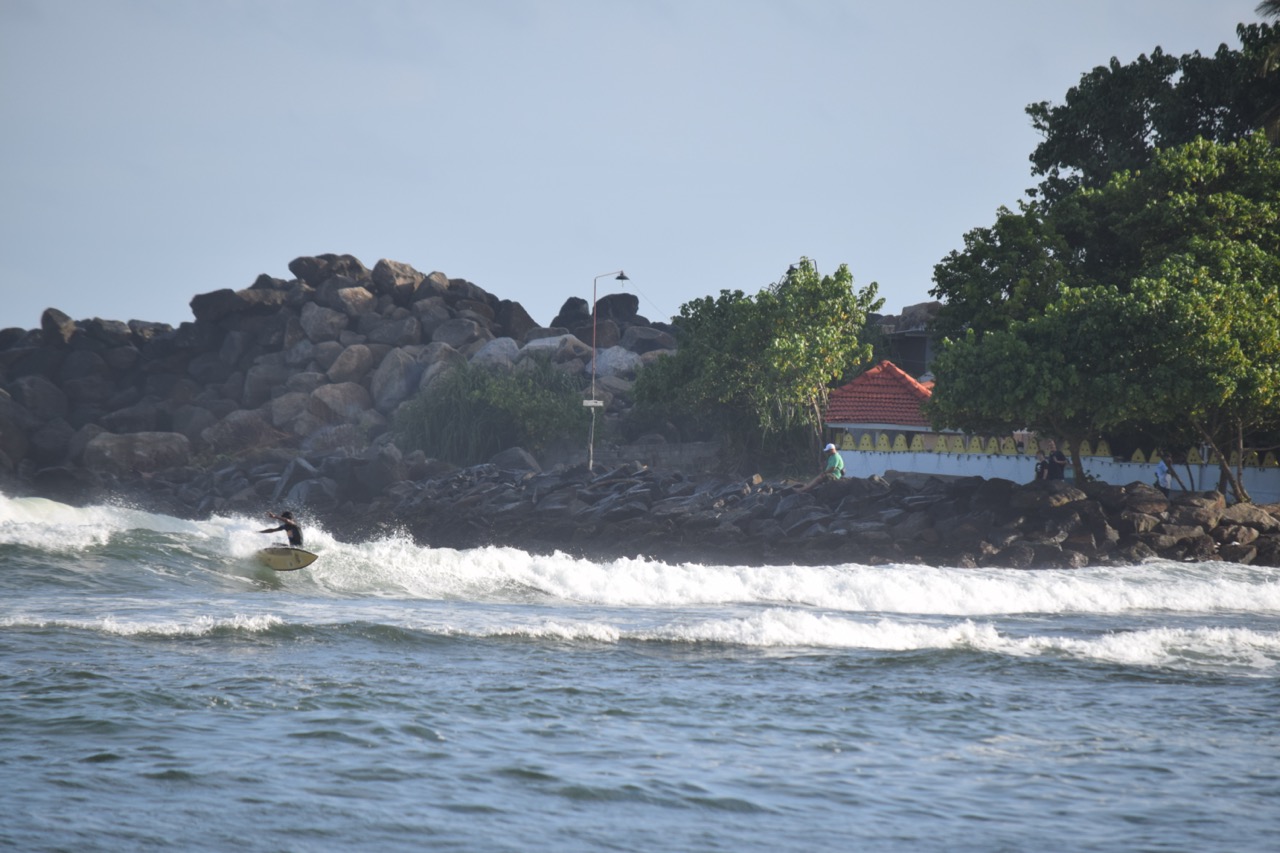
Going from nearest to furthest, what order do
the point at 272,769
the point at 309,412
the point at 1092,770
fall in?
the point at 272,769
the point at 1092,770
the point at 309,412

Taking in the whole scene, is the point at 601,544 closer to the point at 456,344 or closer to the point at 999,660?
the point at 999,660

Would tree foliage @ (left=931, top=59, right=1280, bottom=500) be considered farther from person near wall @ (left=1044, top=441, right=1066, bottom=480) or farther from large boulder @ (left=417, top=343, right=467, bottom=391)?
large boulder @ (left=417, top=343, right=467, bottom=391)

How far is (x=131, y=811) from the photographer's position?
7367mm

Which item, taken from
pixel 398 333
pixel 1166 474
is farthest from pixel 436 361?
pixel 1166 474

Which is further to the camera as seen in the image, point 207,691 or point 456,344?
point 456,344

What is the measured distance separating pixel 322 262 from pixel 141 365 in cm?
1021

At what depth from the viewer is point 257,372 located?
57.5m

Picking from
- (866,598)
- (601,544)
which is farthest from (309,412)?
(866,598)

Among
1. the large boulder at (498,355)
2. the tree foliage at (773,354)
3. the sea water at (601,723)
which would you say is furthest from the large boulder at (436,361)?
the sea water at (601,723)

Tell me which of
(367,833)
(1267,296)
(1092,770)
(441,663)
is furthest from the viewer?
(1267,296)

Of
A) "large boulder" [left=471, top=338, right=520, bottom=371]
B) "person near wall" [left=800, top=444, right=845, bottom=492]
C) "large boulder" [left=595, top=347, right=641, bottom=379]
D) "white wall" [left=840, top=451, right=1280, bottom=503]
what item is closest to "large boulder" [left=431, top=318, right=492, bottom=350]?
"large boulder" [left=471, top=338, right=520, bottom=371]

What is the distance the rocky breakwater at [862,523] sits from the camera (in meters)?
26.9

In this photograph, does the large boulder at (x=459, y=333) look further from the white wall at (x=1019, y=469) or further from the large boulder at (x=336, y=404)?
the white wall at (x=1019, y=469)

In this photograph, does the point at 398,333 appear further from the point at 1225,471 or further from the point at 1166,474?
the point at 1225,471
